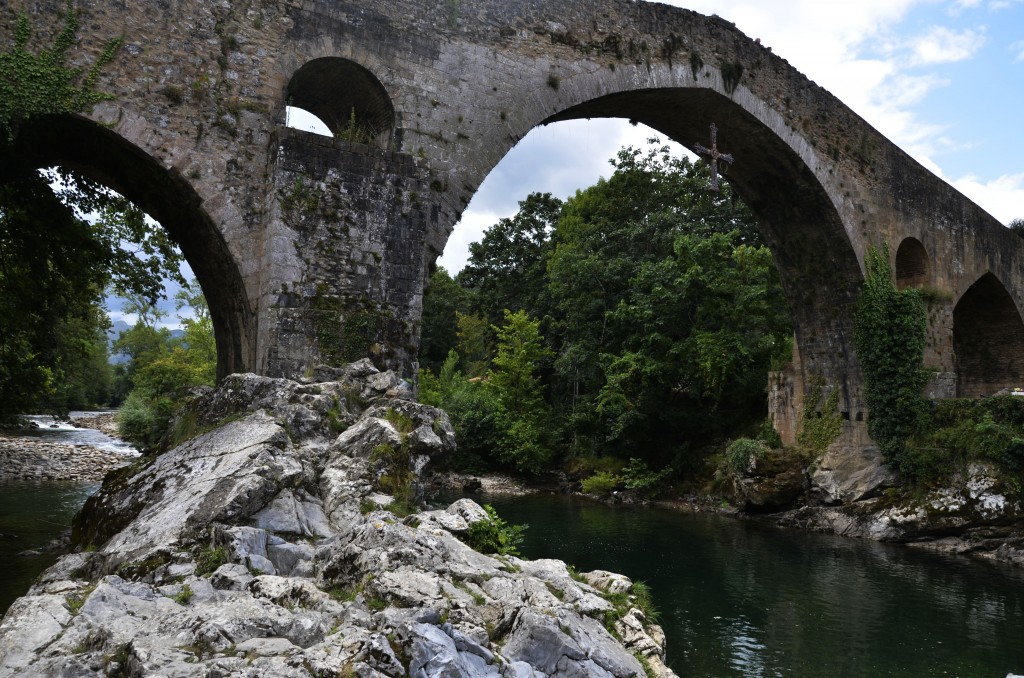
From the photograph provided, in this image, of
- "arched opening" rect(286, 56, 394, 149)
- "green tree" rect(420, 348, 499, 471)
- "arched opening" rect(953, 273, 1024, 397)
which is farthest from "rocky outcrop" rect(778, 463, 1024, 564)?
"green tree" rect(420, 348, 499, 471)

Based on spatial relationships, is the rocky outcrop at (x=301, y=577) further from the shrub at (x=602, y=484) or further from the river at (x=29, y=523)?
the shrub at (x=602, y=484)

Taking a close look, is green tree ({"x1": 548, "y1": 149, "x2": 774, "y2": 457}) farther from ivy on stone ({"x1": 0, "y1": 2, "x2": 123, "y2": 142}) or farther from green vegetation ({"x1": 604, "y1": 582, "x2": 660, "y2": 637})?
ivy on stone ({"x1": 0, "y1": 2, "x2": 123, "y2": 142})

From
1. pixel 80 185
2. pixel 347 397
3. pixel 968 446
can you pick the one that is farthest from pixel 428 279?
pixel 968 446

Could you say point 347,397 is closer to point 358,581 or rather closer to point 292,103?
point 358,581

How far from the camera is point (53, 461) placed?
17.8 m

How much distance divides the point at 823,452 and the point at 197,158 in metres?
13.3

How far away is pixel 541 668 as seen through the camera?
3959mm

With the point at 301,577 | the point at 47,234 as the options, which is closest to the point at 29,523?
the point at 47,234

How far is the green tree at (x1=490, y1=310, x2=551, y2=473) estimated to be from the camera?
2336cm

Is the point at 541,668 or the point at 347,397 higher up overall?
the point at 347,397

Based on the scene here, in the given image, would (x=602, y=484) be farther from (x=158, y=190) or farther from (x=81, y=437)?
(x=81, y=437)

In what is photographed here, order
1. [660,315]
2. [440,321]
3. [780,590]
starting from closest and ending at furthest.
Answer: [780,590] → [660,315] → [440,321]

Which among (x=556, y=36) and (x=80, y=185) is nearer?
(x=80, y=185)

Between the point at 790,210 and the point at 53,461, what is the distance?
16496 mm
